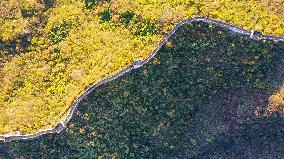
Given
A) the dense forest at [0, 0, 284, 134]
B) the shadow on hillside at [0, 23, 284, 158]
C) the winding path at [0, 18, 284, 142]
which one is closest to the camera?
the winding path at [0, 18, 284, 142]

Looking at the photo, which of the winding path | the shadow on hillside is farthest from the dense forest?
the shadow on hillside

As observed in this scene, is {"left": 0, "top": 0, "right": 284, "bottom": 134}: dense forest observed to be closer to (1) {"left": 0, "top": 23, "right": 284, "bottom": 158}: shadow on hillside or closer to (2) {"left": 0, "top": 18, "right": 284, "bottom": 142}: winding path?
(2) {"left": 0, "top": 18, "right": 284, "bottom": 142}: winding path

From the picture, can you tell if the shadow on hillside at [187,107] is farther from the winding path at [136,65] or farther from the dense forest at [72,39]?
the dense forest at [72,39]

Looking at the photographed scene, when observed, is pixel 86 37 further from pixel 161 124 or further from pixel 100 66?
pixel 161 124

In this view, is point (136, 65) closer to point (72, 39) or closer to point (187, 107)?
point (72, 39)

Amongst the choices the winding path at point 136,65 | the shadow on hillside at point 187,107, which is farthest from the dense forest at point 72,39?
the shadow on hillside at point 187,107

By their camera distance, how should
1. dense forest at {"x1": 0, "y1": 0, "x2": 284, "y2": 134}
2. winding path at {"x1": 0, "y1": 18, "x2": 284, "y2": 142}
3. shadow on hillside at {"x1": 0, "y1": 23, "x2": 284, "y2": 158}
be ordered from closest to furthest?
winding path at {"x1": 0, "y1": 18, "x2": 284, "y2": 142}, dense forest at {"x1": 0, "y1": 0, "x2": 284, "y2": 134}, shadow on hillside at {"x1": 0, "y1": 23, "x2": 284, "y2": 158}

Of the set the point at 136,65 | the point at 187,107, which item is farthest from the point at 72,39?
the point at 187,107
